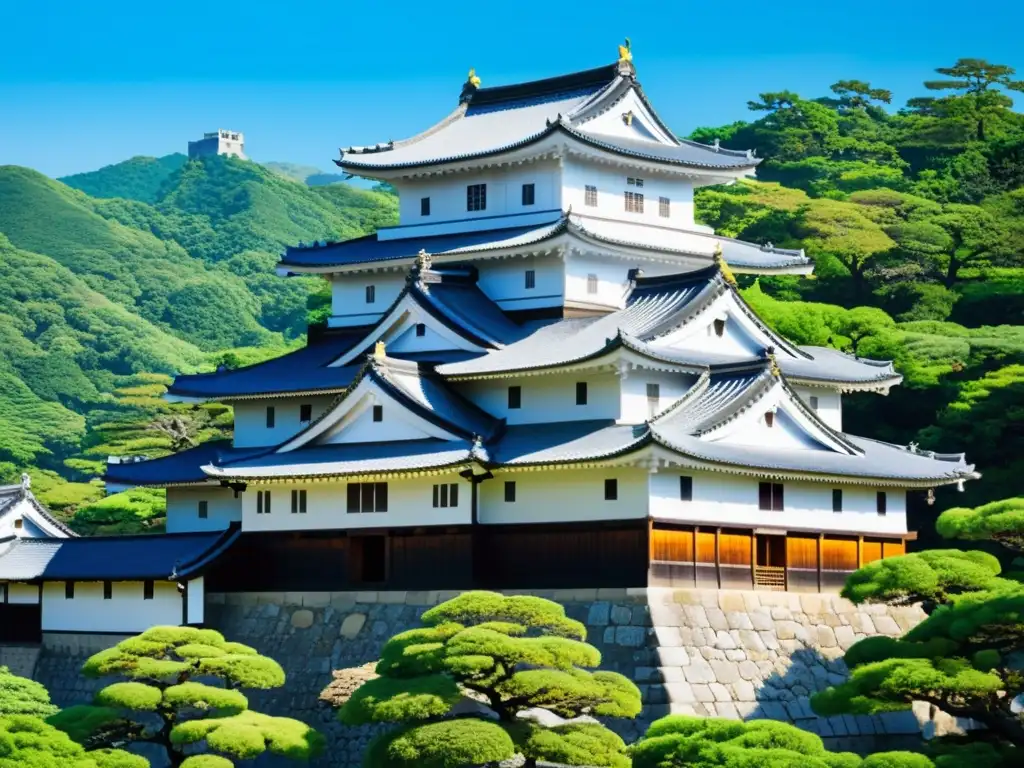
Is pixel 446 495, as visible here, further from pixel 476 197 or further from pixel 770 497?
pixel 476 197

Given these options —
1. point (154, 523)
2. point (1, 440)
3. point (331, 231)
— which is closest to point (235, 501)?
point (154, 523)

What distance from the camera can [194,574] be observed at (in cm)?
4200

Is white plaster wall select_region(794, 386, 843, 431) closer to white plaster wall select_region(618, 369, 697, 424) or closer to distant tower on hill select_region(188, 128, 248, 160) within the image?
white plaster wall select_region(618, 369, 697, 424)

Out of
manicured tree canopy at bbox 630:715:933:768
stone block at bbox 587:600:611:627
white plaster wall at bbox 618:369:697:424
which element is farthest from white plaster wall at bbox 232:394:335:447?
manicured tree canopy at bbox 630:715:933:768

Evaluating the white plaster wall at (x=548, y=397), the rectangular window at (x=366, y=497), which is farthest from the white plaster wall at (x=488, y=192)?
the rectangular window at (x=366, y=497)

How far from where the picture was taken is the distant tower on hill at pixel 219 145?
169625mm

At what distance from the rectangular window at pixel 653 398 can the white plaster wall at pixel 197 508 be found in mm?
10837

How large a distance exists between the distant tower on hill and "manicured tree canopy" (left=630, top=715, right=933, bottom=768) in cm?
14258

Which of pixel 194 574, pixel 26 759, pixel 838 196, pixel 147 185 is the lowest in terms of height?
pixel 26 759

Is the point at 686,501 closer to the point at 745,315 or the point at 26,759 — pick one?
the point at 745,315

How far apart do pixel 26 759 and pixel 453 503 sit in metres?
11.5

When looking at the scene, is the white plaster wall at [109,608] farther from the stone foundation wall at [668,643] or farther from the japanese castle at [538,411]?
the stone foundation wall at [668,643]

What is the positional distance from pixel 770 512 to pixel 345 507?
8.96 m

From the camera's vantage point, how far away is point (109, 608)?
43688 millimetres
